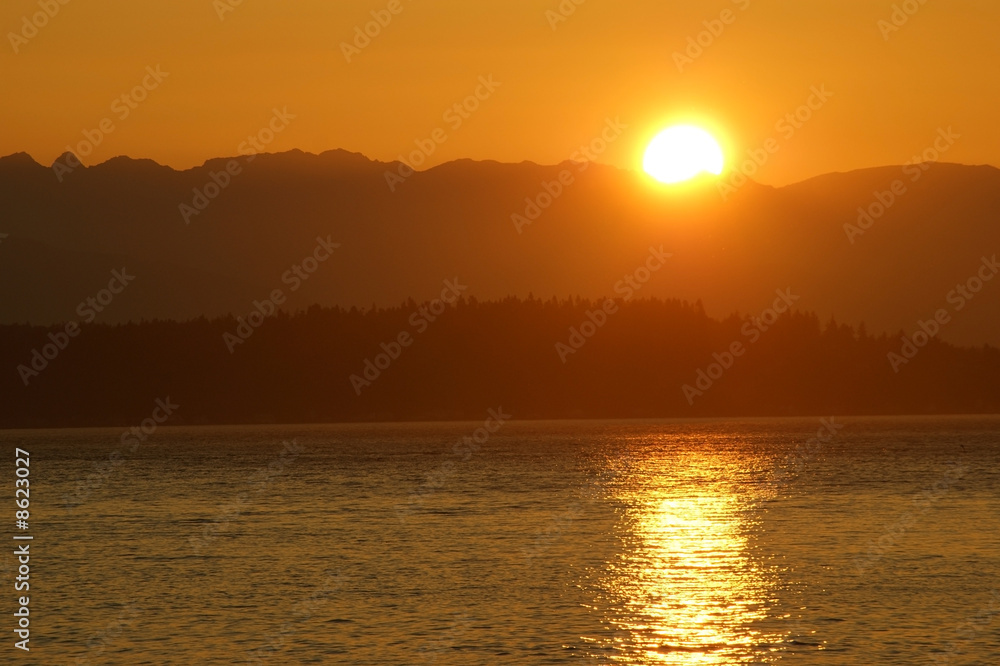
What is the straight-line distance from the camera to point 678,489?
422ft

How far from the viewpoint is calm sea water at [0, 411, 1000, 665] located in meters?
47.4

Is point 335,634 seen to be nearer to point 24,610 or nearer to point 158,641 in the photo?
point 158,641

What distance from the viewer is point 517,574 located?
215ft

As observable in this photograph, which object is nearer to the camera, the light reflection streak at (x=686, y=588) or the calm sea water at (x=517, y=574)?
the light reflection streak at (x=686, y=588)

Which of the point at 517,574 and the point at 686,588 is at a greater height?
the point at 517,574

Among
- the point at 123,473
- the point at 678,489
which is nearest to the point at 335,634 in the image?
the point at 678,489

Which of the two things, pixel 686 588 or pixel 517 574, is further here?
pixel 517 574

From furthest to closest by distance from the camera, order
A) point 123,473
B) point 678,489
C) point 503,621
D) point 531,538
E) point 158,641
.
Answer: point 123,473 → point 678,489 → point 531,538 → point 503,621 → point 158,641

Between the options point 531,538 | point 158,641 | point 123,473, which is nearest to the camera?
point 158,641

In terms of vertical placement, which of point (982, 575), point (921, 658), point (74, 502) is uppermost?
point (74, 502)

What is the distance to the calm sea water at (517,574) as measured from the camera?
47438mm

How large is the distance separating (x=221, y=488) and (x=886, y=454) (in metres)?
100

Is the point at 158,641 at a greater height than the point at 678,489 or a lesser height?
lesser

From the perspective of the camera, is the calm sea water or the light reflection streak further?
the calm sea water
